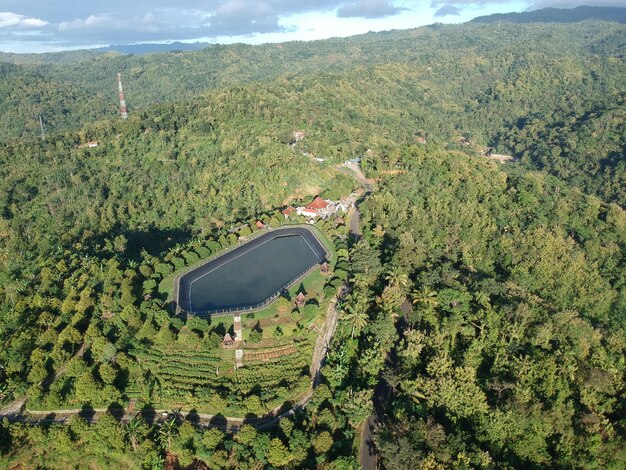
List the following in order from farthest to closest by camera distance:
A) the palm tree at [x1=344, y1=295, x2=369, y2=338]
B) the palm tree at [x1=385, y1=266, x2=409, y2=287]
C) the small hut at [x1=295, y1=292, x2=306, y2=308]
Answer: the palm tree at [x1=385, y1=266, x2=409, y2=287]
the small hut at [x1=295, y1=292, x2=306, y2=308]
the palm tree at [x1=344, y1=295, x2=369, y2=338]

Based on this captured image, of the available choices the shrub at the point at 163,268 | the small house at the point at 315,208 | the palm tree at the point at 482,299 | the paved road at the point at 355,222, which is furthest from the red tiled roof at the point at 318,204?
the palm tree at the point at 482,299

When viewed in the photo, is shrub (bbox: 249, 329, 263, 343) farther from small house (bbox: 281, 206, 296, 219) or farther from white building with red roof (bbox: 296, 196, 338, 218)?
white building with red roof (bbox: 296, 196, 338, 218)

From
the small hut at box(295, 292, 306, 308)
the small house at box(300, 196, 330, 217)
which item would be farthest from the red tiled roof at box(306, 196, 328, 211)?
the small hut at box(295, 292, 306, 308)

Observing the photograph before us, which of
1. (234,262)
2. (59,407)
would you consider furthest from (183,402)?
(234,262)

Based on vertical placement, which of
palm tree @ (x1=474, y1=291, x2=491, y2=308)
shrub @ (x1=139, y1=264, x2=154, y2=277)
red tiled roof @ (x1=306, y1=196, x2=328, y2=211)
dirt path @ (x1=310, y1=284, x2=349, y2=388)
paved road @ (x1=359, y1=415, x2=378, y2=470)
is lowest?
paved road @ (x1=359, y1=415, x2=378, y2=470)

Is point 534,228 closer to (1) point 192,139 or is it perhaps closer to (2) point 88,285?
(2) point 88,285
